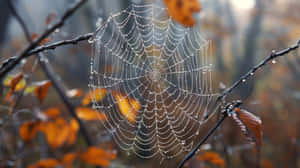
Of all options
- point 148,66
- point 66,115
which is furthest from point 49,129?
point 66,115

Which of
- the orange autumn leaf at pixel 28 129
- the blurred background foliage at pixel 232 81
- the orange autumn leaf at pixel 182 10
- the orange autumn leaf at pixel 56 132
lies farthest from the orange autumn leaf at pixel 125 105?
the orange autumn leaf at pixel 182 10

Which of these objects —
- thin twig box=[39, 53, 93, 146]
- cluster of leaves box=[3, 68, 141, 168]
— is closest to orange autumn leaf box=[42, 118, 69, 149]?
cluster of leaves box=[3, 68, 141, 168]

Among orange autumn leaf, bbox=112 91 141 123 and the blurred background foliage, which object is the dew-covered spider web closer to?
orange autumn leaf, bbox=112 91 141 123

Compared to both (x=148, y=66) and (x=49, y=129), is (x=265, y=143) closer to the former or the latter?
(x=148, y=66)

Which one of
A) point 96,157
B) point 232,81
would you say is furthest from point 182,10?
point 232,81

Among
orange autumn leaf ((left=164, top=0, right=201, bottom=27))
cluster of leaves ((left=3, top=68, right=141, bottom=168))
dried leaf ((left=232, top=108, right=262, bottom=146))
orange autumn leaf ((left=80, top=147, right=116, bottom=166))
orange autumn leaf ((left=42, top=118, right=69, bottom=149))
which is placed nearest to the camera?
orange autumn leaf ((left=164, top=0, right=201, bottom=27))
